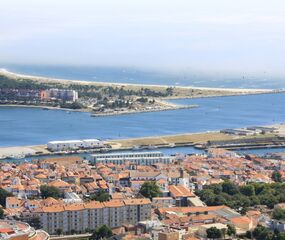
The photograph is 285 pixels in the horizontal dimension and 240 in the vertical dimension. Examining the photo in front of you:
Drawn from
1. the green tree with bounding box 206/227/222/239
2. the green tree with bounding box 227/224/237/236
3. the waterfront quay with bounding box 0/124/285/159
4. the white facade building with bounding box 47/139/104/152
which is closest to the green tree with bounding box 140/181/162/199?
the green tree with bounding box 227/224/237/236

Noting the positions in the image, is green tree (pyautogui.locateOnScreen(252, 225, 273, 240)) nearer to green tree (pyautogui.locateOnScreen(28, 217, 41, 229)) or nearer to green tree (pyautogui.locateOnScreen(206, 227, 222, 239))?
green tree (pyautogui.locateOnScreen(206, 227, 222, 239))

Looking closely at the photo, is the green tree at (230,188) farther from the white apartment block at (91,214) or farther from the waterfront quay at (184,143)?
the waterfront quay at (184,143)

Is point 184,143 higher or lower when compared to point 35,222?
higher

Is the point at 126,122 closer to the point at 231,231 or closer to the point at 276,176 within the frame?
the point at 276,176

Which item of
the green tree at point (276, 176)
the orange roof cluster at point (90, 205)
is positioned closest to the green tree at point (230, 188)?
the green tree at point (276, 176)

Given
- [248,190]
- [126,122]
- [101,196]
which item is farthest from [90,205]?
[126,122]

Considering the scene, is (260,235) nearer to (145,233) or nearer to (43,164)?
(145,233)

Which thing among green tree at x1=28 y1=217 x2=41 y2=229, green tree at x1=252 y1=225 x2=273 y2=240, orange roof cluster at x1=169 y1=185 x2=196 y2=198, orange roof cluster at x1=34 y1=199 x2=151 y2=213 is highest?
orange roof cluster at x1=34 y1=199 x2=151 y2=213
